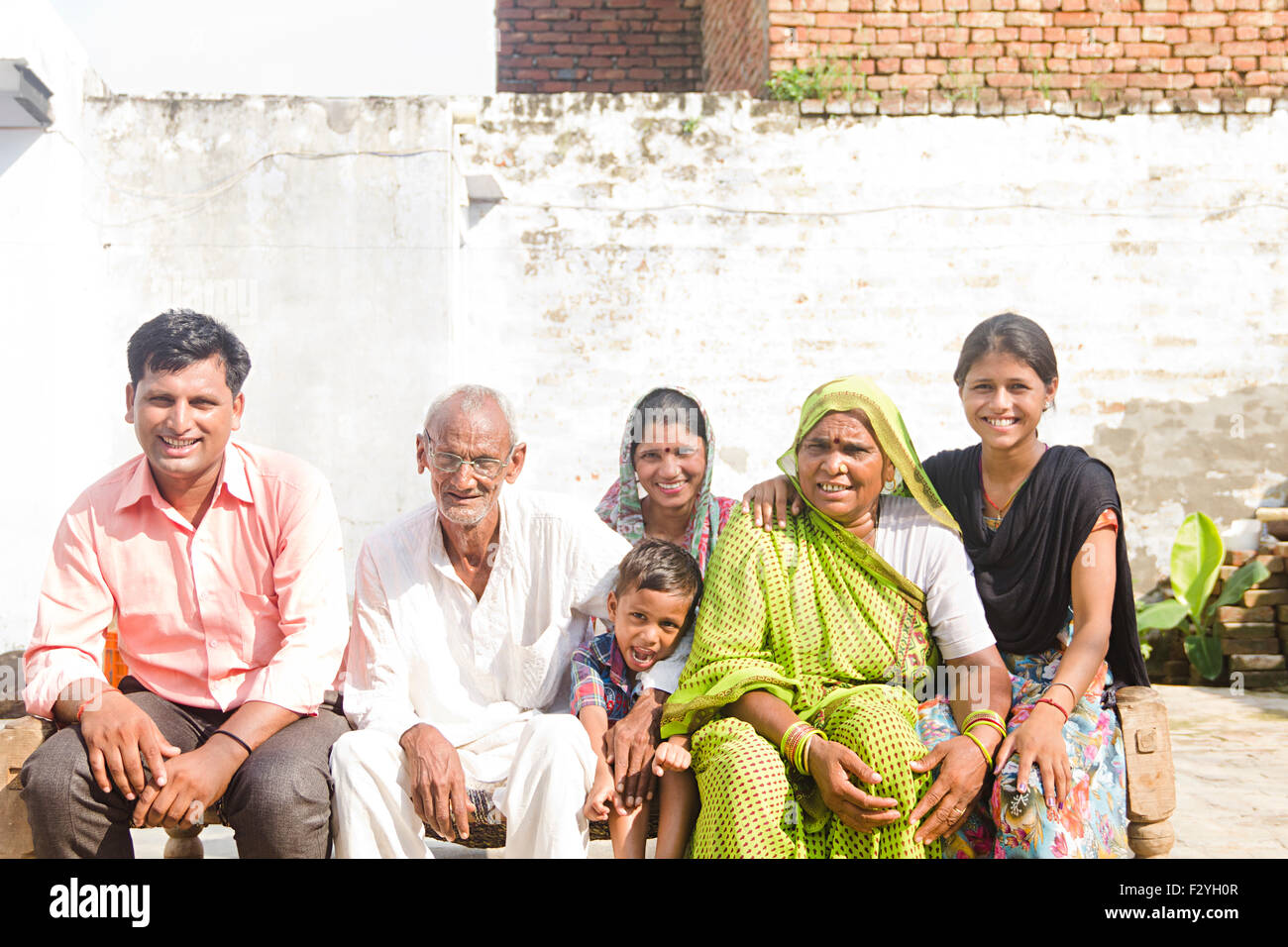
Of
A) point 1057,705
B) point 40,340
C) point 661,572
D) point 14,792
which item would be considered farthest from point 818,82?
point 14,792

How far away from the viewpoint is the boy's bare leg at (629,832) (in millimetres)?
2713

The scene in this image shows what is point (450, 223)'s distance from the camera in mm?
6215

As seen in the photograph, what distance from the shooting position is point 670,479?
3471 millimetres

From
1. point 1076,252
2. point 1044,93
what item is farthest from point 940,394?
point 1044,93

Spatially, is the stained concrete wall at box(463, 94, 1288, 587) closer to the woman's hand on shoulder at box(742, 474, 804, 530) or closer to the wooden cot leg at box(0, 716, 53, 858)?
the woman's hand on shoulder at box(742, 474, 804, 530)

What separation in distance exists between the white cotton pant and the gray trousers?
72mm

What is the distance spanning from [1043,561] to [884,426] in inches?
24.2

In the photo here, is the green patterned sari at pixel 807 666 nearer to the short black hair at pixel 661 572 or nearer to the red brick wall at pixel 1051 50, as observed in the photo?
the short black hair at pixel 661 572

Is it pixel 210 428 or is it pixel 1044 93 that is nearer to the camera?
pixel 210 428

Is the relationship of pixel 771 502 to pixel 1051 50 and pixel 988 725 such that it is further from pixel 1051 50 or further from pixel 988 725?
pixel 1051 50

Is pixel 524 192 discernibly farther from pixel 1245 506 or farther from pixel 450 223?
pixel 1245 506

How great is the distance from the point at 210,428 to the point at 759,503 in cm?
154

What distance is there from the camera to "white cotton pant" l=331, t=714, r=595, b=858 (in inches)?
104

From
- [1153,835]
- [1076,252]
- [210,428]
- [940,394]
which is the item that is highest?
[1076,252]
